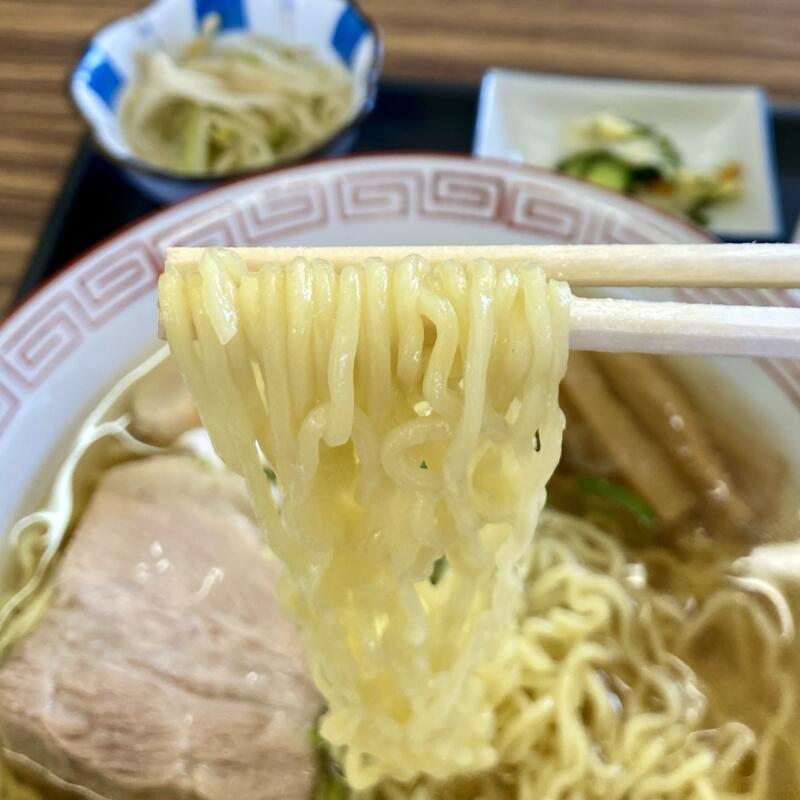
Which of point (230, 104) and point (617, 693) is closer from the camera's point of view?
point (617, 693)

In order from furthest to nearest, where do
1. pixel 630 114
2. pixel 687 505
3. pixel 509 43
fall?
pixel 509 43 < pixel 630 114 < pixel 687 505

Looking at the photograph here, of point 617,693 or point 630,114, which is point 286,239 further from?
point 630,114

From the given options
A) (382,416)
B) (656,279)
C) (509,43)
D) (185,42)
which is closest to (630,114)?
(509,43)

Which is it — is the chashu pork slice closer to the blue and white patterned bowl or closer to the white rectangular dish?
the blue and white patterned bowl

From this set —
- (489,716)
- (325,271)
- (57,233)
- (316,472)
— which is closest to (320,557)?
(316,472)

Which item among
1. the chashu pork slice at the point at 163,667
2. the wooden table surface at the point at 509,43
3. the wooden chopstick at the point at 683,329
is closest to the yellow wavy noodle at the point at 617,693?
the chashu pork slice at the point at 163,667

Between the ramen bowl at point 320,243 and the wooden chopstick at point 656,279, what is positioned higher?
the wooden chopstick at point 656,279

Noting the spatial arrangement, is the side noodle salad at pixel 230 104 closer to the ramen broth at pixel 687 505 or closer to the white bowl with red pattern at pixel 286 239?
the white bowl with red pattern at pixel 286 239
